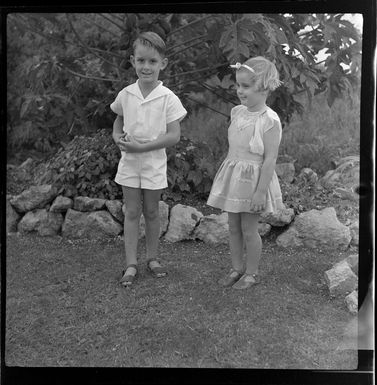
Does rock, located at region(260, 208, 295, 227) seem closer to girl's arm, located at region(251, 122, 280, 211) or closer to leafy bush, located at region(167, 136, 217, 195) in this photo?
girl's arm, located at region(251, 122, 280, 211)

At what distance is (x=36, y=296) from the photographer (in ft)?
8.54

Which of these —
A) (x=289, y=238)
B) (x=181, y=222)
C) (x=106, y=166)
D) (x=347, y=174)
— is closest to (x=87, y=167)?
(x=106, y=166)

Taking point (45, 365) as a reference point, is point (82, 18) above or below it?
above

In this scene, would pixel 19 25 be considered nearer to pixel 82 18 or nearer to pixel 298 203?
pixel 82 18

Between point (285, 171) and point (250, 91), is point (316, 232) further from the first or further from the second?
point (250, 91)

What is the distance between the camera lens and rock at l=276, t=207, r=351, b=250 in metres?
2.58

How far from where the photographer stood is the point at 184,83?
2.58 meters

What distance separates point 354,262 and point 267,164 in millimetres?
452

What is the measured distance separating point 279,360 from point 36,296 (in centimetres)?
87

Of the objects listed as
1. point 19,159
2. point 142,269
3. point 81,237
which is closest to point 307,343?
point 142,269

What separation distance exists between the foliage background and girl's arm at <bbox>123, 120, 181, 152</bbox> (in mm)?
30

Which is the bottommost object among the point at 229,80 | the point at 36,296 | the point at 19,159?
the point at 36,296

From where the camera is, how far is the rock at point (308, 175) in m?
2.60

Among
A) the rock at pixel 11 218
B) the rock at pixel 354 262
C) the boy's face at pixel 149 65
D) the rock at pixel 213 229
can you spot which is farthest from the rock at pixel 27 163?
the rock at pixel 354 262
